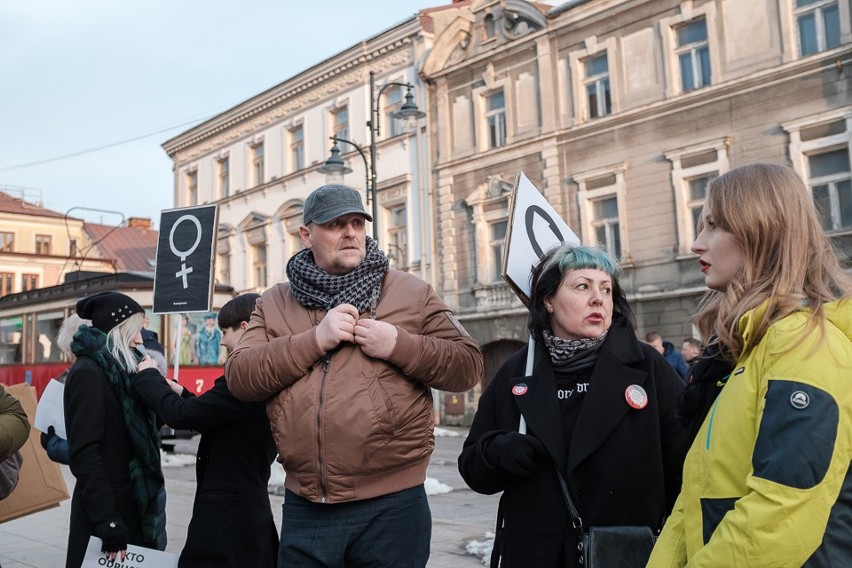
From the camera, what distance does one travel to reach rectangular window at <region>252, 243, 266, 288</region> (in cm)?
3159

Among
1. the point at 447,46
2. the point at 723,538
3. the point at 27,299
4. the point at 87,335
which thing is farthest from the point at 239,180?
the point at 723,538

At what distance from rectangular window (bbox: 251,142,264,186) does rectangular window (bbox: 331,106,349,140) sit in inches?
186

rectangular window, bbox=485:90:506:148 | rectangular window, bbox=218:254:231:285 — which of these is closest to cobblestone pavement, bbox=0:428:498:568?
rectangular window, bbox=485:90:506:148

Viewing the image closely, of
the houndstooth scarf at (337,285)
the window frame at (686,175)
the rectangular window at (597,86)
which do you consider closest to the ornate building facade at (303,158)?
the rectangular window at (597,86)

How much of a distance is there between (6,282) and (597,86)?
129ft

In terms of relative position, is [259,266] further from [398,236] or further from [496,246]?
[496,246]

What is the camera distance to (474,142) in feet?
79.2

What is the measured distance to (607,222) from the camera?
2094 cm

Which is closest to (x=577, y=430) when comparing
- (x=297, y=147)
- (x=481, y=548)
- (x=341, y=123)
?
(x=481, y=548)

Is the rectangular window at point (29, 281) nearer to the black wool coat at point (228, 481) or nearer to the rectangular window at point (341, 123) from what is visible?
the rectangular window at point (341, 123)

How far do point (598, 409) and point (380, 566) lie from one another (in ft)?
2.98

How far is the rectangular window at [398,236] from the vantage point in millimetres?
25953

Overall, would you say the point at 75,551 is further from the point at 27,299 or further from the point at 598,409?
the point at 27,299

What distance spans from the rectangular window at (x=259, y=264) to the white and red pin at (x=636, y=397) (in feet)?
96.2
